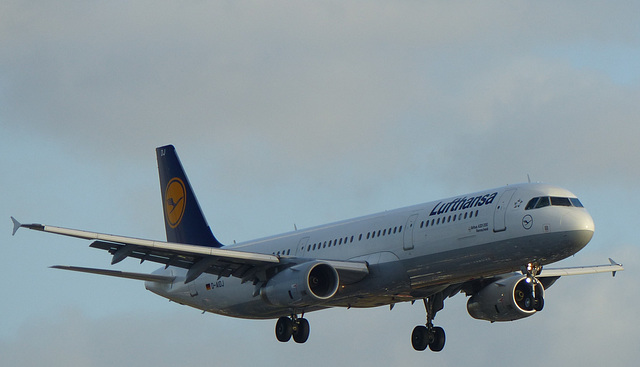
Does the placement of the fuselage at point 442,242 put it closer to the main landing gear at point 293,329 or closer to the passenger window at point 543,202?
the passenger window at point 543,202

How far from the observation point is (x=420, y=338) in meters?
49.8

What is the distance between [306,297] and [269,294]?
1.79 meters

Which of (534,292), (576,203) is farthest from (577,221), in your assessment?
(534,292)

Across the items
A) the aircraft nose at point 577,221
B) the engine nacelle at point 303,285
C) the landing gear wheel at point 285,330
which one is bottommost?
the landing gear wheel at point 285,330

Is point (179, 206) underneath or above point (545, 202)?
above

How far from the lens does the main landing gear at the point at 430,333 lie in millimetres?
49062

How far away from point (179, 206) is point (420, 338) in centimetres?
1369

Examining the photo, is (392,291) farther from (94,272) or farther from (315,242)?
(94,272)

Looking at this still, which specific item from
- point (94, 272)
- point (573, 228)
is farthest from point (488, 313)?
point (94, 272)

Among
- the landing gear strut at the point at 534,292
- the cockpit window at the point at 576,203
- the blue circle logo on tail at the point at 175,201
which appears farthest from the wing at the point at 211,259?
the blue circle logo on tail at the point at 175,201

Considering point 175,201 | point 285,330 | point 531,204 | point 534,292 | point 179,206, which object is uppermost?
point 175,201

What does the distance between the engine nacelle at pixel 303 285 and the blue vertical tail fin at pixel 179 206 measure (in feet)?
36.2

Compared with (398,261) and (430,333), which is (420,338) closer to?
(430,333)

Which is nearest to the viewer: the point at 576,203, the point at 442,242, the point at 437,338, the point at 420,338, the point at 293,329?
the point at 576,203
